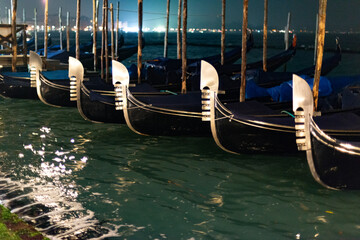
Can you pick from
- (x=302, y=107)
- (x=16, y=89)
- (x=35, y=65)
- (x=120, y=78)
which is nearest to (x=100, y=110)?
(x=120, y=78)

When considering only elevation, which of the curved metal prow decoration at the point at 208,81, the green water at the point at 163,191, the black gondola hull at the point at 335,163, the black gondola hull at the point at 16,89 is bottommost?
the green water at the point at 163,191

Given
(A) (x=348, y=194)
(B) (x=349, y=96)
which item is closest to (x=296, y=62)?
(B) (x=349, y=96)

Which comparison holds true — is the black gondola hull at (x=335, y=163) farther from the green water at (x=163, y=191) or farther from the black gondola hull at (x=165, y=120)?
the black gondola hull at (x=165, y=120)

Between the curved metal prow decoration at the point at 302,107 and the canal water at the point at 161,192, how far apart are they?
0.86 meters

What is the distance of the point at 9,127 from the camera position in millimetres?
11117

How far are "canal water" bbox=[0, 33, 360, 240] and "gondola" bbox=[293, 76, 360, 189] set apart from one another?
0.25 metres

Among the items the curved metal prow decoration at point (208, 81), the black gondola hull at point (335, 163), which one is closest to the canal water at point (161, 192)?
the black gondola hull at point (335, 163)

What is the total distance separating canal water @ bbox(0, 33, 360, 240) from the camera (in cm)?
553

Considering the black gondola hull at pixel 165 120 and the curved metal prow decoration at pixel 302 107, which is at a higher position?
the curved metal prow decoration at pixel 302 107

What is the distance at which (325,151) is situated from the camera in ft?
20.8

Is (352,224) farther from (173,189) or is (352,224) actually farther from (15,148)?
(15,148)

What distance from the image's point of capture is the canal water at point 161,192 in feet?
18.1

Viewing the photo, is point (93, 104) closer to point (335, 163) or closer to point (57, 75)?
point (57, 75)

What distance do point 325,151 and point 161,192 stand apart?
7.83 feet
